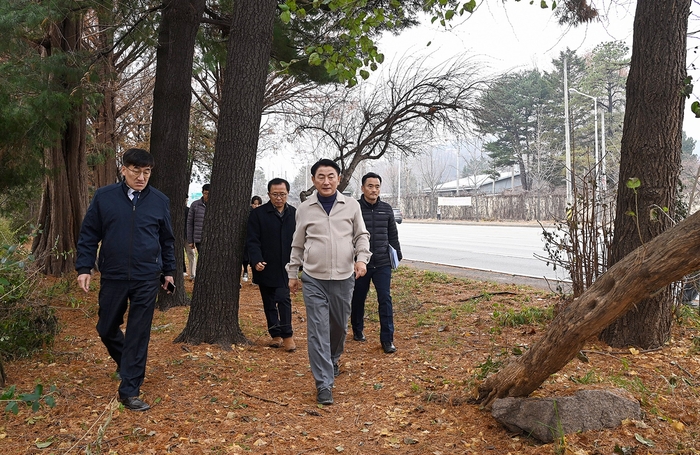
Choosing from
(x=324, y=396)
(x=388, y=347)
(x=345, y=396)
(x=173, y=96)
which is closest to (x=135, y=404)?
(x=324, y=396)

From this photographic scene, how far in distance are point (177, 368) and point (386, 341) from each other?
2.17 m

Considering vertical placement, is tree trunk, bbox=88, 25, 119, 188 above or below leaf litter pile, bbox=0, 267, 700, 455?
above

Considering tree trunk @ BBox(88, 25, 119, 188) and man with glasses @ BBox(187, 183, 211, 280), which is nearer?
man with glasses @ BBox(187, 183, 211, 280)

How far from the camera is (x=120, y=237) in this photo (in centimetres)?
436

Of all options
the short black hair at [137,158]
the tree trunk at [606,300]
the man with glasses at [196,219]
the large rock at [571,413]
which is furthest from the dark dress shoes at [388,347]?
the man with glasses at [196,219]

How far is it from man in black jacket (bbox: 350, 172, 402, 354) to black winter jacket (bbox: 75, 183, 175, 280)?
254 cm

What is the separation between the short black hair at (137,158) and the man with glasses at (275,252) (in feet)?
6.04

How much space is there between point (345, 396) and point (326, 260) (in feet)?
3.80

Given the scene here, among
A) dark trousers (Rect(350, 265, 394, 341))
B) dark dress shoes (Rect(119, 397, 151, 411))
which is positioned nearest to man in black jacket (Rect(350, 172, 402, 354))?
dark trousers (Rect(350, 265, 394, 341))

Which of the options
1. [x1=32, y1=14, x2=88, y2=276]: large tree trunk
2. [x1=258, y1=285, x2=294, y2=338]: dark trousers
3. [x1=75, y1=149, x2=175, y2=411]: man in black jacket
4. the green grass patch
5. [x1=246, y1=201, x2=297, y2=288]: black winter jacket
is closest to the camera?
[x1=75, y1=149, x2=175, y2=411]: man in black jacket

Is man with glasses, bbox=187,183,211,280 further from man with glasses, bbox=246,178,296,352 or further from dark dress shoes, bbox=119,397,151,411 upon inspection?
dark dress shoes, bbox=119,397,151,411

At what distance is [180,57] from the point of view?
26.5ft

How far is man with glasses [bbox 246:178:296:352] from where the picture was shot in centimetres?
620

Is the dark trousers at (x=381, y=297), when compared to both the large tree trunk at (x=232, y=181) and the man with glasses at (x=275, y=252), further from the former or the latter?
the large tree trunk at (x=232, y=181)
